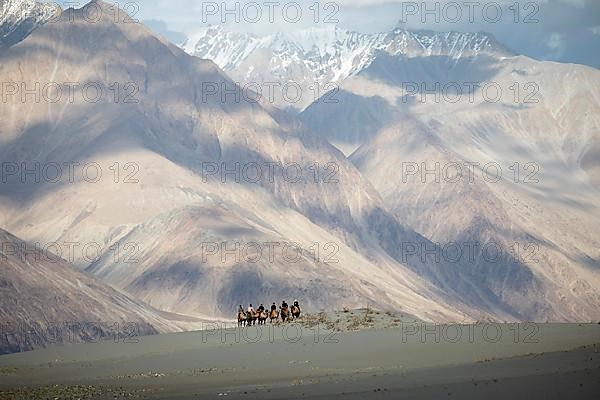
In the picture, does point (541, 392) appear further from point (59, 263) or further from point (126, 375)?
point (59, 263)

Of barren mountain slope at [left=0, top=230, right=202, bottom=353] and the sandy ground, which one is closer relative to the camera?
the sandy ground

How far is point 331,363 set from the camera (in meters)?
37.7

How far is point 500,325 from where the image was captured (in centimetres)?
4462

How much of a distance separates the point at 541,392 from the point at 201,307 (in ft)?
554

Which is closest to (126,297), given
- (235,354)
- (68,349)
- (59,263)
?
(59,263)

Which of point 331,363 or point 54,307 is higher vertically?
point 331,363

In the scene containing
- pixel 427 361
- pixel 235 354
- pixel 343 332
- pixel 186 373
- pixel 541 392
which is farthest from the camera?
pixel 343 332

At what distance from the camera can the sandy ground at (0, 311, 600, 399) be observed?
28141mm

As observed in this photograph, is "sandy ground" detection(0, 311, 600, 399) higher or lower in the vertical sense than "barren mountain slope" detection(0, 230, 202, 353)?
higher

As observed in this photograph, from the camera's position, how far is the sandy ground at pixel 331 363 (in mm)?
28141

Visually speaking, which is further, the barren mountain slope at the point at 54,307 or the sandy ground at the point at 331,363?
the barren mountain slope at the point at 54,307

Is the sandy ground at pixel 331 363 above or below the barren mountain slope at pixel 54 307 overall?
above

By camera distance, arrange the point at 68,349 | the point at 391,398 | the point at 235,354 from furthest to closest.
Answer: the point at 68,349
the point at 235,354
the point at 391,398

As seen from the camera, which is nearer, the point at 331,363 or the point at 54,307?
A: the point at 331,363
